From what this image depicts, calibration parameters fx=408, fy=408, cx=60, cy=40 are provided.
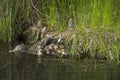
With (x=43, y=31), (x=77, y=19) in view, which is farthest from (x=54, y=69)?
(x=43, y=31)

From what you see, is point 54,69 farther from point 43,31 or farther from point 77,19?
point 43,31

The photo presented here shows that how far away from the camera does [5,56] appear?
249 inches

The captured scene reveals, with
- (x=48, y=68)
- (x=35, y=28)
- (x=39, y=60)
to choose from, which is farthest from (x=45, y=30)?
(x=48, y=68)

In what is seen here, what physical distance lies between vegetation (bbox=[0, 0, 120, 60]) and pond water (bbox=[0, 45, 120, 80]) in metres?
0.27

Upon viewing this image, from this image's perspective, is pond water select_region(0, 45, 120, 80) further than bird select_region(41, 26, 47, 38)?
No

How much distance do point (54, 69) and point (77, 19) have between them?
131cm

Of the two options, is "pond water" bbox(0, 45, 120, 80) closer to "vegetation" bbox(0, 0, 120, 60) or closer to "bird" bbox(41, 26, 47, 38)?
"vegetation" bbox(0, 0, 120, 60)

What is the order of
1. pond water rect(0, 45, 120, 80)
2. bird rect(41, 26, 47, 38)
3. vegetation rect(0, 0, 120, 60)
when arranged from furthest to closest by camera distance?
bird rect(41, 26, 47, 38) → vegetation rect(0, 0, 120, 60) → pond water rect(0, 45, 120, 80)

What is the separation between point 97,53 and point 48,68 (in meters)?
0.88

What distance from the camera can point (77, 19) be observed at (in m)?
6.66

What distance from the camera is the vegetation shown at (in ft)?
20.3

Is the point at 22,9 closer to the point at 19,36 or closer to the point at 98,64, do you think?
the point at 19,36

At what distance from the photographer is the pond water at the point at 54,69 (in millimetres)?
5324

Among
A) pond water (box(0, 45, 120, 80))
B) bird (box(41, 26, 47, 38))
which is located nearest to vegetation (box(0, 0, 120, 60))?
bird (box(41, 26, 47, 38))
